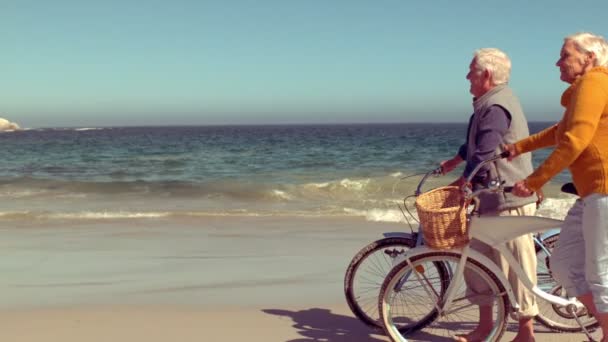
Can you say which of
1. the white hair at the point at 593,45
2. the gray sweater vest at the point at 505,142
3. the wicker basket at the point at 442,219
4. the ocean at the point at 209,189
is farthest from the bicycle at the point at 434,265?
the white hair at the point at 593,45

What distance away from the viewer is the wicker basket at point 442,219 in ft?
10.5

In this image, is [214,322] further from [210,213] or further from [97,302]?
[210,213]

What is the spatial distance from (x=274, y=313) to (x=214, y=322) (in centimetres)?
46

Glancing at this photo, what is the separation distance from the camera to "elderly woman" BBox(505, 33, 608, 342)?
274 cm

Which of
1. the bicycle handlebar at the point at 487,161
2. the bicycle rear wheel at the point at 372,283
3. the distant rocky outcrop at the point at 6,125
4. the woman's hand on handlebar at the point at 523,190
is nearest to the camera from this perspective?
the woman's hand on handlebar at the point at 523,190

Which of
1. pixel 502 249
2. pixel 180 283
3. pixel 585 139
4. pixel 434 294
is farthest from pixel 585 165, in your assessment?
pixel 180 283

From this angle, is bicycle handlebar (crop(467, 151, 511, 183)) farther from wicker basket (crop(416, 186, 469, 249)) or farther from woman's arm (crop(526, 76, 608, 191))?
woman's arm (crop(526, 76, 608, 191))

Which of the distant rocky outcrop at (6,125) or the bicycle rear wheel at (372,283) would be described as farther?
the distant rocky outcrop at (6,125)

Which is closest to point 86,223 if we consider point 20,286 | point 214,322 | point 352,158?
point 20,286

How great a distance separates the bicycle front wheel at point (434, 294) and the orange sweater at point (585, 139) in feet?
2.46

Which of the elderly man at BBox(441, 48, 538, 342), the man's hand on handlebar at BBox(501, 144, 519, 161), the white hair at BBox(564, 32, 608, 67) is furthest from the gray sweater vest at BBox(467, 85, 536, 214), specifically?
the white hair at BBox(564, 32, 608, 67)

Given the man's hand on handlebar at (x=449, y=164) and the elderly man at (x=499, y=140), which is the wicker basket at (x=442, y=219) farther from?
the man's hand on handlebar at (x=449, y=164)

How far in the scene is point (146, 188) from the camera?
51.8ft

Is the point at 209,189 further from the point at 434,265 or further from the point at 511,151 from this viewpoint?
the point at 511,151
